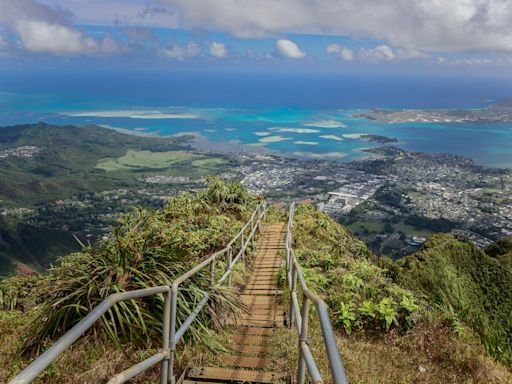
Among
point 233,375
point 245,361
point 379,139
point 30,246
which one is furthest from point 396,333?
point 379,139

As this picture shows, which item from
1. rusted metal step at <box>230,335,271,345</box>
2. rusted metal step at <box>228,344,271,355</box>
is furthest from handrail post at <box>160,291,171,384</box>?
rusted metal step at <box>230,335,271,345</box>

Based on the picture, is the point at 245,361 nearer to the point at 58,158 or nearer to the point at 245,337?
the point at 245,337

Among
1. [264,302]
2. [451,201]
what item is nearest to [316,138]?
[451,201]

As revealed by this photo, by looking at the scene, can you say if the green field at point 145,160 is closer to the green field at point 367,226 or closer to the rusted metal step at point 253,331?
the green field at point 367,226

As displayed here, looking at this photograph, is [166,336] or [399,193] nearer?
[166,336]

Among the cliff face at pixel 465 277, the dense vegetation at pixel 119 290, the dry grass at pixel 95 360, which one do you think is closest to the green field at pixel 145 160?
the cliff face at pixel 465 277

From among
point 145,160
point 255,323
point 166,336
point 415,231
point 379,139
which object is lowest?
point 145,160

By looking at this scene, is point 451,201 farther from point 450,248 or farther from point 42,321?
point 42,321
